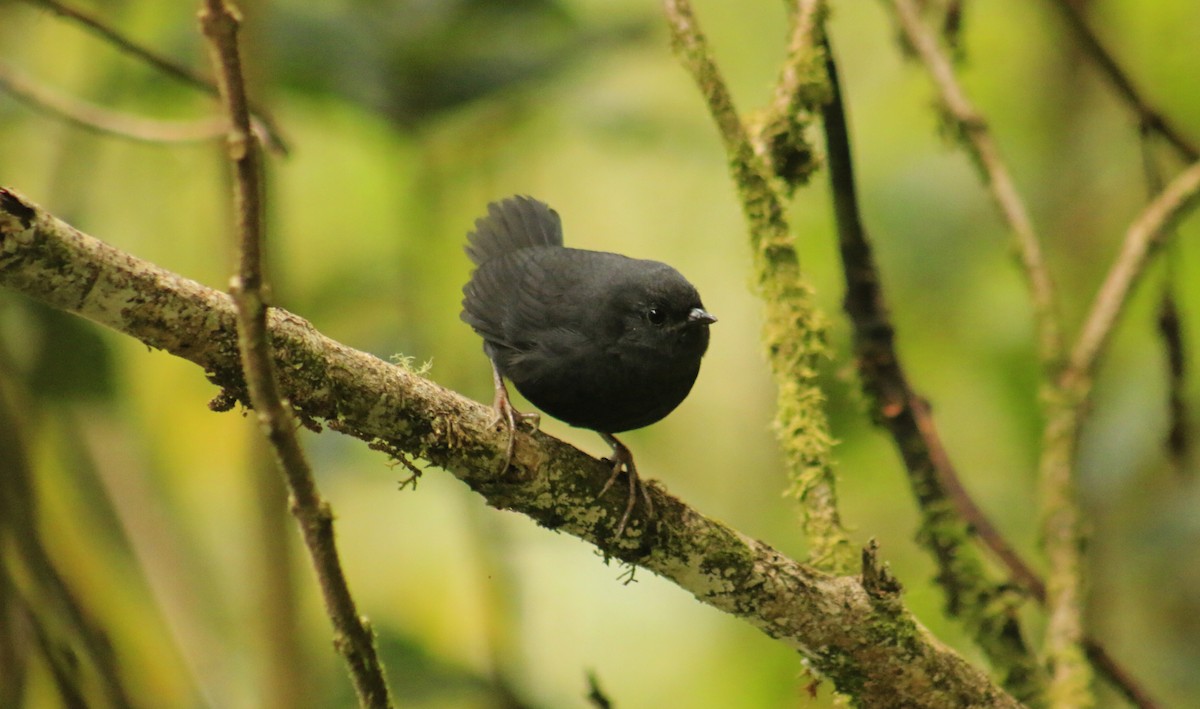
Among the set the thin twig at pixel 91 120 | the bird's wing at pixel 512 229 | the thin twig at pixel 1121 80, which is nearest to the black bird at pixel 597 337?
the bird's wing at pixel 512 229

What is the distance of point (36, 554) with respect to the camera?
2.71 metres

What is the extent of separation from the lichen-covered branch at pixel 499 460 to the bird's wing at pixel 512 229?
4.62ft

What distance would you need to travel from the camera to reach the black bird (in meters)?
2.98

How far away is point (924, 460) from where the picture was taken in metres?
3.37

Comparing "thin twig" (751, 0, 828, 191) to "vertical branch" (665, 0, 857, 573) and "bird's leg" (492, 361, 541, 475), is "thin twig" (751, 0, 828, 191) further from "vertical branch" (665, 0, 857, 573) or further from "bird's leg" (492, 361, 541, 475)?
"bird's leg" (492, 361, 541, 475)

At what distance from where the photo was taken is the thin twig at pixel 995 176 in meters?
3.51

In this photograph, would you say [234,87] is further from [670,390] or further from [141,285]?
[670,390]

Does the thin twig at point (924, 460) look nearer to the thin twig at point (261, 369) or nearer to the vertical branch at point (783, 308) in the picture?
the vertical branch at point (783, 308)

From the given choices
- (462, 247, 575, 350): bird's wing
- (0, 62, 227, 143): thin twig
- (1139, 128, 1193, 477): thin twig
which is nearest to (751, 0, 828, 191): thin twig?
(462, 247, 575, 350): bird's wing

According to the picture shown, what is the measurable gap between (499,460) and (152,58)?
5.34ft

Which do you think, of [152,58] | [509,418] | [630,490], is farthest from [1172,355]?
[152,58]

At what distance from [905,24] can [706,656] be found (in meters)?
3.51

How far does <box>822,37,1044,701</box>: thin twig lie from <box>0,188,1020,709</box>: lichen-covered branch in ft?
2.31

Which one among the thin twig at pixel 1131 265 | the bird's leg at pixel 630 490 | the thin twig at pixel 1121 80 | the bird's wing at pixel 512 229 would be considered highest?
the thin twig at pixel 1121 80
